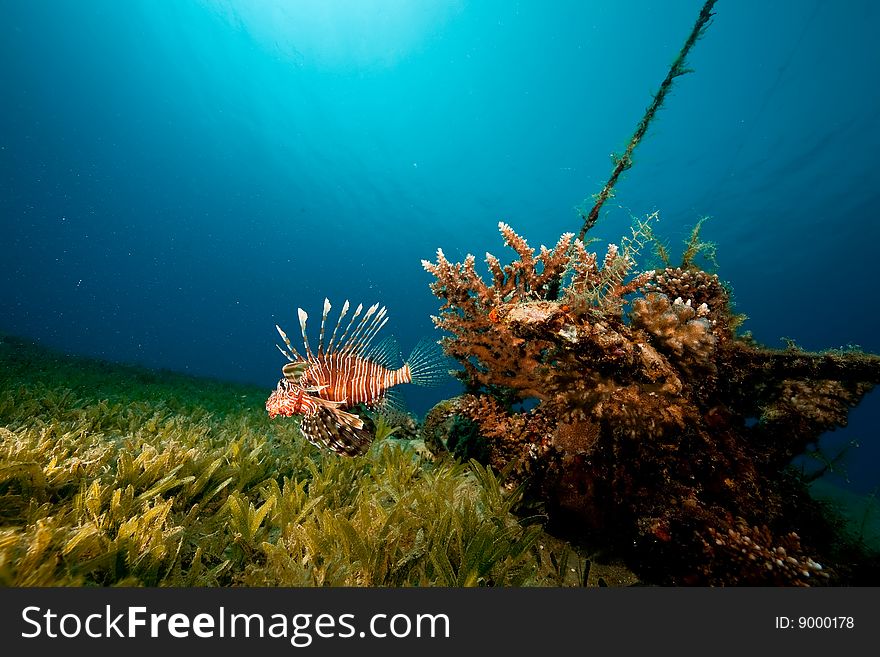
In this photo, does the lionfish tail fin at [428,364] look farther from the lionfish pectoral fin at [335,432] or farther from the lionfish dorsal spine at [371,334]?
the lionfish pectoral fin at [335,432]

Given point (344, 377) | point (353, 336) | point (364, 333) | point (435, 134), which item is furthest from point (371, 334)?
point (435, 134)

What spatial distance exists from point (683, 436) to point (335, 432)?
2.91 meters

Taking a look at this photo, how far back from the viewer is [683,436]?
269 cm

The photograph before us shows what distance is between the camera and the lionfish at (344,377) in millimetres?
3459

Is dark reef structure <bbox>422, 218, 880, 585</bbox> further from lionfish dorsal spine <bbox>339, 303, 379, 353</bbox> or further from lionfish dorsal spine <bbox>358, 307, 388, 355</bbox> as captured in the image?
lionfish dorsal spine <bbox>339, 303, 379, 353</bbox>

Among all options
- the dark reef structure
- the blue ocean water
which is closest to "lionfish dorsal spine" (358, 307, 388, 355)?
the dark reef structure

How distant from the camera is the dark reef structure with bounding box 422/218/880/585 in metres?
2.30

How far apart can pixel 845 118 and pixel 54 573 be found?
37.5m

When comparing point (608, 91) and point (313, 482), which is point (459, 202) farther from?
point (313, 482)

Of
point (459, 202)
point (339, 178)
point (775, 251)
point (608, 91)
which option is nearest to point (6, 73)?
point (339, 178)

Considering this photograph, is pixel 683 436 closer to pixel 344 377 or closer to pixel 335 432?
pixel 335 432

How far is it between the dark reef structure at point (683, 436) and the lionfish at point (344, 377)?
1525 millimetres

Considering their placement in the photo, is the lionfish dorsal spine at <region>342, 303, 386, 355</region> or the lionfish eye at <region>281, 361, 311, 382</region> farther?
the lionfish dorsal spine at <region>342, 303, 386, 355</region>

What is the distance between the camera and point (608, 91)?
30266mm
